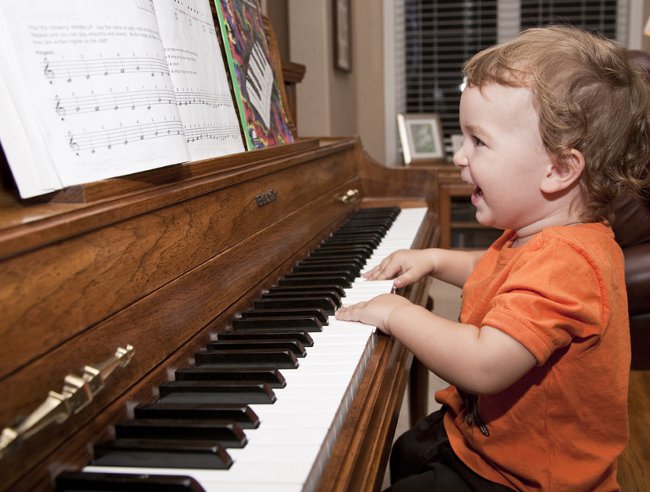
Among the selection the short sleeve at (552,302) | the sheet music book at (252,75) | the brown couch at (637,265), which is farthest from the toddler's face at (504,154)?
A: the brown couch at (637,265)

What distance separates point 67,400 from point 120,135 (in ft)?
1.25

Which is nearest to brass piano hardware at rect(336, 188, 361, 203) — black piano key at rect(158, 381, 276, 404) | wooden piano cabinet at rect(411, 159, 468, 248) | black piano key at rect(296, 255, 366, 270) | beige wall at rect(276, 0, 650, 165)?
black piano key at rect(296, 255, 366, 270)

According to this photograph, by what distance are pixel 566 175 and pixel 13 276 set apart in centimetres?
91

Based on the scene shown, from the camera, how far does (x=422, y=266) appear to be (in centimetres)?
158

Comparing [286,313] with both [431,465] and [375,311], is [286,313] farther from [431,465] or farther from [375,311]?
[431,465]

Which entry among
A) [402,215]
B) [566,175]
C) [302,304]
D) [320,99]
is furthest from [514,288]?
[320,99]

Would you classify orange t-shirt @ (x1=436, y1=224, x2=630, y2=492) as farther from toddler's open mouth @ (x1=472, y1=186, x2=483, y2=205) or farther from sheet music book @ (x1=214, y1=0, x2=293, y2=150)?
sheet music book @ (x1=214, y1=0, x2=293, y2=150)

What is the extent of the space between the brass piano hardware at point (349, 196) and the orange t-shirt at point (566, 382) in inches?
39.5

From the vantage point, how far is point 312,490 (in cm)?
70

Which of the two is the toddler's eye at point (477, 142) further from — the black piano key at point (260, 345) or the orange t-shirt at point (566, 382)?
the black piano key at point (260, 345)

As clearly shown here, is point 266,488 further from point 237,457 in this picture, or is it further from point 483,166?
point 483,166

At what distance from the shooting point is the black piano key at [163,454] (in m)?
0.71

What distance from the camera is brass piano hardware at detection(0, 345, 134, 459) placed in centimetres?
60

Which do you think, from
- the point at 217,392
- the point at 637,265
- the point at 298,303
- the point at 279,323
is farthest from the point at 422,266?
the point at 637,265
